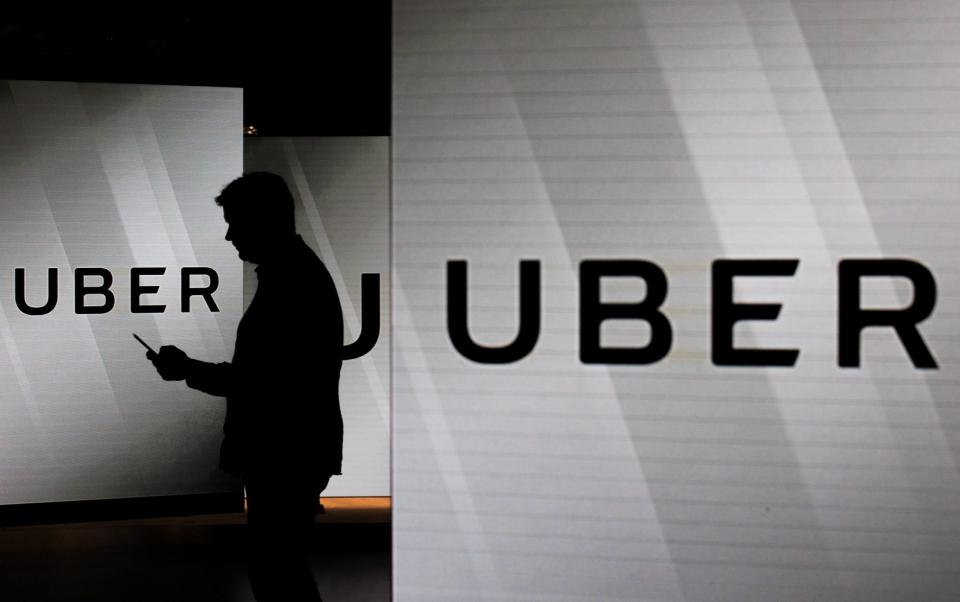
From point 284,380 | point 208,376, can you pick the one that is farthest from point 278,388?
point 208,376

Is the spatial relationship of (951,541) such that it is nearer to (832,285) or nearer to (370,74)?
Answer: (832,285)

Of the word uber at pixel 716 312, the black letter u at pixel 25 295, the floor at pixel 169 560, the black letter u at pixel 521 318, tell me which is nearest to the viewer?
the word uber at pixel 716 312

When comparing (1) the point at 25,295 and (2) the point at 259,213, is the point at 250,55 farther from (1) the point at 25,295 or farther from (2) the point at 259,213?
(2) the point at 259,213

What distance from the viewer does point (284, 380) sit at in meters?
2.83

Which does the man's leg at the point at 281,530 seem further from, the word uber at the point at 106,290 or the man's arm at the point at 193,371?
the word uber at the point at 106,290

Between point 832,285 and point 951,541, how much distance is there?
0.79 m

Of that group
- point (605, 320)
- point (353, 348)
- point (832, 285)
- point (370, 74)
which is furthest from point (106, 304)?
point (832, 285)

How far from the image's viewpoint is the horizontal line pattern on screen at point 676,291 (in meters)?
2.28

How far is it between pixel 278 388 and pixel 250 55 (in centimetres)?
267

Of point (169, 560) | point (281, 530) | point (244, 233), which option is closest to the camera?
point (281, 530)

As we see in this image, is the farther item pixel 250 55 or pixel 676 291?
pixel 250 55

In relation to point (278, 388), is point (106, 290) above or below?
above

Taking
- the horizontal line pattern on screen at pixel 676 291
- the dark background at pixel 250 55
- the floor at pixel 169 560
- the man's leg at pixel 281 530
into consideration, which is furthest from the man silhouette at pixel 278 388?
the dark background at pixel 250 55

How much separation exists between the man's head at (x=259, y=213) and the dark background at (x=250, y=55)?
5.83 feet
